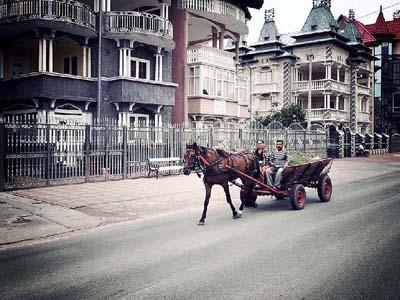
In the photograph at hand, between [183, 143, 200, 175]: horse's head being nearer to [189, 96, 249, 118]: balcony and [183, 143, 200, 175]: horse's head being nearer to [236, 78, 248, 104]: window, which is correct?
[189, 96, 249, 118]: balcony

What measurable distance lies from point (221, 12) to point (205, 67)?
4108 millimetres

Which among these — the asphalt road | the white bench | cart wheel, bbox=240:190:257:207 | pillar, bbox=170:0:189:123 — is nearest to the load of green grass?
cart wheel, bbox=240:190:257:207

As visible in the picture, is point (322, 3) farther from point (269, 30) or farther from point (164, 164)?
point (164, 164)

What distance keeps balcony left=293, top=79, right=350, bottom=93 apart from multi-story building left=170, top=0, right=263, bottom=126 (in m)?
15.8

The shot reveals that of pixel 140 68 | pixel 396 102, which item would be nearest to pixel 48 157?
pixel 140 68

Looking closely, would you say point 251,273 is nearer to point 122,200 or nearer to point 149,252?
point 149,252

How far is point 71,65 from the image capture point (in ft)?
80.6

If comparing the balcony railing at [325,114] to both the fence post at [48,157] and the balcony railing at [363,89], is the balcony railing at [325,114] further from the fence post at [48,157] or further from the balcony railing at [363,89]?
the fence post at [48,157]

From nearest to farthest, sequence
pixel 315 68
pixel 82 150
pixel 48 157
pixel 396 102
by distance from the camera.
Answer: pixel 48 157 < pixel 82 150 < pixel 315 68 < pixel 396 102

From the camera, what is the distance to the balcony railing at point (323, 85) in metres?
42.2

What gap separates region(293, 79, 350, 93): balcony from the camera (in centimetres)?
4216

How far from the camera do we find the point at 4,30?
2144 centimetres

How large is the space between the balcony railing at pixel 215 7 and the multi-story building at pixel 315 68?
15.9m

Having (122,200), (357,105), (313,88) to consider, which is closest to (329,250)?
(122,200)
